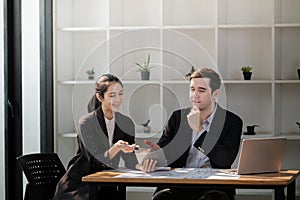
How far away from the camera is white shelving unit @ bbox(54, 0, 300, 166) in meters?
5.99

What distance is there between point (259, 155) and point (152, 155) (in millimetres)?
647

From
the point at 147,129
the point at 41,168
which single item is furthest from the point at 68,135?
the point at 147,129

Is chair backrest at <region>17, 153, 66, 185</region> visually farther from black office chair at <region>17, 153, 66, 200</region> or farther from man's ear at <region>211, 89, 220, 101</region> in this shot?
man's ear at <region>211, 89, 220, 101</region>

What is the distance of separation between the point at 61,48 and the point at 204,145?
7.35 ft

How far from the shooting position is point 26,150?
594 centimetres

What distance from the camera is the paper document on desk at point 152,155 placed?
425 cm

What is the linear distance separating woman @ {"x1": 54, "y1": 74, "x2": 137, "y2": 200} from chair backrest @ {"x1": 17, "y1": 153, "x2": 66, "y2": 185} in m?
0.22

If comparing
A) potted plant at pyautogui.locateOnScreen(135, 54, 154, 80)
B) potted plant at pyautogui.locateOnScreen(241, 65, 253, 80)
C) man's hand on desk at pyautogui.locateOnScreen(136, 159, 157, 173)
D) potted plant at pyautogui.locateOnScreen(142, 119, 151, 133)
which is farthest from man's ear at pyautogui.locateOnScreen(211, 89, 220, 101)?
potted plant at pyautogui.locateOnScreen(241, 65, 253, 80)

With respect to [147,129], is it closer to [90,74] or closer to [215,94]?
[215,94]

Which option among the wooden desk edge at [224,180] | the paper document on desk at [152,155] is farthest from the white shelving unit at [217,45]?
the wooden desk edge at [224,180]

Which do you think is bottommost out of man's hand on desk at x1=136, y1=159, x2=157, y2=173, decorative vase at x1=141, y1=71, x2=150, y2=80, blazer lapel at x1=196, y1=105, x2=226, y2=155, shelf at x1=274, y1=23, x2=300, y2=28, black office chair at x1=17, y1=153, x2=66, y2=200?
black office chair at x1=17, y1=153, x2=66, y2=200

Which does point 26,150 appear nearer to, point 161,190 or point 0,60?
point 0,60

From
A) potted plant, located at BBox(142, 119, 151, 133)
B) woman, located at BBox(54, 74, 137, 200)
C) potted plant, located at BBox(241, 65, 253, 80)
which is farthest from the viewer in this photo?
potted plant, located at BBox(241, 65, 253, 80)

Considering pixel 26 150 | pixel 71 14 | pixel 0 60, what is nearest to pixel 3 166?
pixel 26 150
